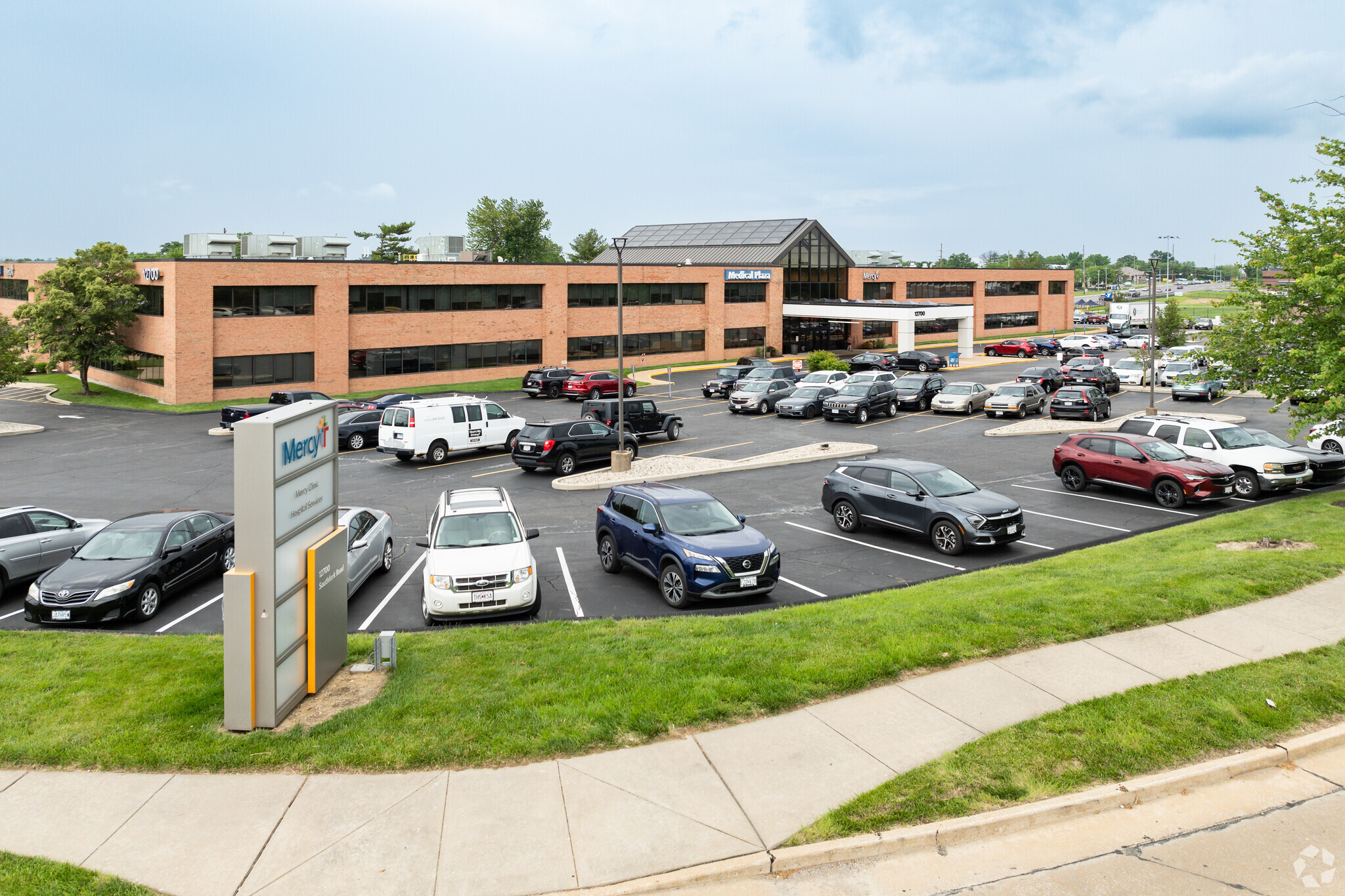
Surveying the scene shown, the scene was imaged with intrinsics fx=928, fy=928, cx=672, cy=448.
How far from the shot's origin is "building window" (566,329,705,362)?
187ft

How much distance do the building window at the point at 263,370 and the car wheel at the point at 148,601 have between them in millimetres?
32923

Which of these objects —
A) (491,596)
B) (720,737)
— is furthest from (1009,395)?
(720,737)

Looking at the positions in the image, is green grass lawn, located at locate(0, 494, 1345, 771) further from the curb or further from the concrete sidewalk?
the curb

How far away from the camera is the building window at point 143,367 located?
45.4 meters

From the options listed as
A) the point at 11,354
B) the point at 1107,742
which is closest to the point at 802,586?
the point at 1107,742

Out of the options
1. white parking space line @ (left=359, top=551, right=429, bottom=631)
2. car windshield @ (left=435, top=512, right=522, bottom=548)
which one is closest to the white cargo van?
white parking space line @ (left=359, top=551, right=429, bottom=631)

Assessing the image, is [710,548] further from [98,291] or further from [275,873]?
[98,291]

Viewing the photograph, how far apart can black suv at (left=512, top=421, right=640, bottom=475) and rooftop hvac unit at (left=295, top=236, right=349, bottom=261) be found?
1210 inches

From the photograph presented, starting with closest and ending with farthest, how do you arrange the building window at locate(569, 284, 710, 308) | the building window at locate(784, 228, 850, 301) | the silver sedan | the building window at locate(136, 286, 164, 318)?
the silver sedan, the building window at locate(136, 286, 164, 318), the building window at locate(569, 284, 710, 308), the building window at locate(784, 228, 850, 301)

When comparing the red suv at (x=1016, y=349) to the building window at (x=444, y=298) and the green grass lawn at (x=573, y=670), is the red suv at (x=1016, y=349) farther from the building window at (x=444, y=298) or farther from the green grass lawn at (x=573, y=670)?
the green grass lawn at (x=573, y=670)

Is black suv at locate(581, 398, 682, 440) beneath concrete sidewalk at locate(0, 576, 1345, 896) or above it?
above

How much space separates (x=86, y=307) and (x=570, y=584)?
42691 mm

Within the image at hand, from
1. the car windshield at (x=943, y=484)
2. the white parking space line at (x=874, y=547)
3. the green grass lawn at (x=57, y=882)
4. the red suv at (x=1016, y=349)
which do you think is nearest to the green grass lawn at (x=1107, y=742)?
the green grass lawn at (x=57, y=882)

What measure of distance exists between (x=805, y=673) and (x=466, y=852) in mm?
4020
